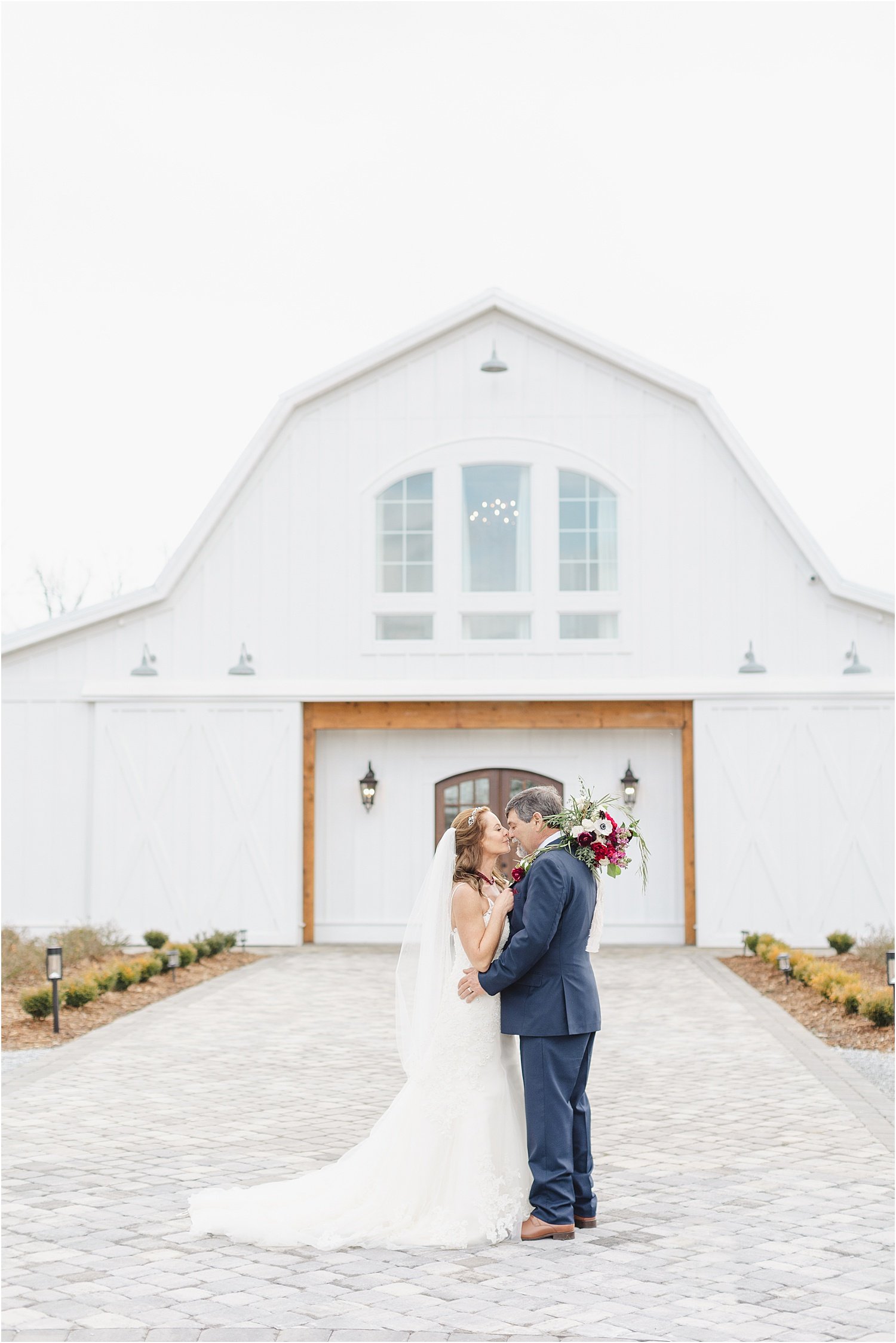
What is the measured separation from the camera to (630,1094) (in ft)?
28.9

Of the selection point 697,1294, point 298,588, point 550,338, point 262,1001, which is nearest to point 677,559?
point 550,338

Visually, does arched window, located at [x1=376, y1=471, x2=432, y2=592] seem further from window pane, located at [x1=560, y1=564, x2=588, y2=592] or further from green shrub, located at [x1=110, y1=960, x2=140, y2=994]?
green shrub, located at [x1=110, y1=960, x2=140, y2=994]

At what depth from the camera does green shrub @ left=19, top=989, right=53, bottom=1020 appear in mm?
11500

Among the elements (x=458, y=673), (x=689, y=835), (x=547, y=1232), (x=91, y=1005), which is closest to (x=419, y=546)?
(x=458, y=673)

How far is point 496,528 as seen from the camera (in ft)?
59.6

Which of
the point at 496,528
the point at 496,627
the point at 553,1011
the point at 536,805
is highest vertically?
the point at 496,528

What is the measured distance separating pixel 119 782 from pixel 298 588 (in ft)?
11.0

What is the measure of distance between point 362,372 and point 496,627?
12.2ft

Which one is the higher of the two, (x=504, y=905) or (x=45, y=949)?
(x=504, y=905)

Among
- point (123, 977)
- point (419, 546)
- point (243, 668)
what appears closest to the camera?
point (123, 977)

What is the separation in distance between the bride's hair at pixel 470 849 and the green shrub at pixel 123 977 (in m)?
7.85

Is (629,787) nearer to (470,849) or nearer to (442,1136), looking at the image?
(470,849)

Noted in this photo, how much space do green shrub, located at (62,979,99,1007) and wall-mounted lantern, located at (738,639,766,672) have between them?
346 inches

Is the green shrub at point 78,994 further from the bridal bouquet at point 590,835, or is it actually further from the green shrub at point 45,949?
the bridal bouquet at point 590,835
